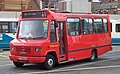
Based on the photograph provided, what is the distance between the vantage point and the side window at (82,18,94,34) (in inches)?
678

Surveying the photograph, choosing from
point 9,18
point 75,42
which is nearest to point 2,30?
point 9,18

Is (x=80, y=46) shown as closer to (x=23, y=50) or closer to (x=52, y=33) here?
(x=52, y=33)

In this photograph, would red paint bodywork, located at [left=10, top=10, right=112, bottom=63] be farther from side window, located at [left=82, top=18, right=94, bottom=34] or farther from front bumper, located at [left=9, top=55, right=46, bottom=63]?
side window, located at [left=82, top=18, right=94, bottom=34]

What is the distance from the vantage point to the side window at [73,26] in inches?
630

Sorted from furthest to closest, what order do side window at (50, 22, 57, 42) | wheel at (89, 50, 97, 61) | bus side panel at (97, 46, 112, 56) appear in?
bus side panel at (97, 46, 112, 56)
wheel at (89, 50, 97, 61)
side window at (50, 22, 57, 42)

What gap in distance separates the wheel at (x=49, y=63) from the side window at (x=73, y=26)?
1.96 meters

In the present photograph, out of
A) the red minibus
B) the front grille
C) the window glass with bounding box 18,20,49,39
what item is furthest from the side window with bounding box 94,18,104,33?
the front grille

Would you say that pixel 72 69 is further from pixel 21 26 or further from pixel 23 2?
pixel 23 2

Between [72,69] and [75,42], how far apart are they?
210 centimetres

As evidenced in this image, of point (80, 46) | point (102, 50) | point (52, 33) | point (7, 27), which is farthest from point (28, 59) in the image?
point (7, 27)

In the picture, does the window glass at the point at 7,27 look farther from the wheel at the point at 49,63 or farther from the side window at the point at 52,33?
the wheel at the point at 49,63

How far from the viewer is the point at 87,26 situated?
57.5 ft

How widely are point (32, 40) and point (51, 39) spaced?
0.85 meters

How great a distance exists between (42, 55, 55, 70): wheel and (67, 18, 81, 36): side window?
77.0 inches
